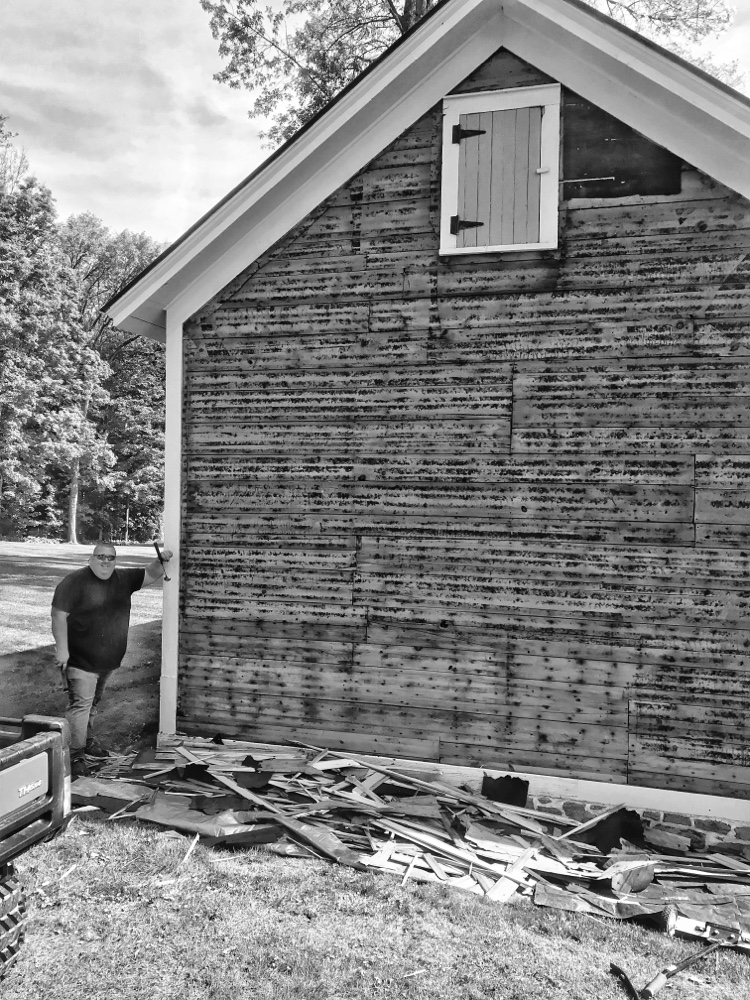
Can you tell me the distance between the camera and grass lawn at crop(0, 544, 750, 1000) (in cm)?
384

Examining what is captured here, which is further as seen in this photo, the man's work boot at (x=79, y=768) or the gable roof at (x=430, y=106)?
the man's work boot at (x=79, y=768)

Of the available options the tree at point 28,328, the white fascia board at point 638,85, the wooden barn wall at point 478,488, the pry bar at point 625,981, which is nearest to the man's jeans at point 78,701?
the wooden barn wall at point 478,488

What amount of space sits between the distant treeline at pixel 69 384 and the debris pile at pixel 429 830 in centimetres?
2325

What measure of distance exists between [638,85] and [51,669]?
9.80 m

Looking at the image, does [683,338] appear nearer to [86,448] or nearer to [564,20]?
[564,20]

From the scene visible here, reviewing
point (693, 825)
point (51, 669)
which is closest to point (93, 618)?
point (51, 669)

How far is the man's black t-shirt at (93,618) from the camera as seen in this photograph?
22.8ft

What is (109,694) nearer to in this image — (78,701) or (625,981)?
(78,701)

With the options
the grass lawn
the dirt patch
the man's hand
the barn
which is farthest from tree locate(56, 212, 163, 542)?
the grass lawn

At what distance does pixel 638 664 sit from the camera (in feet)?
20.7

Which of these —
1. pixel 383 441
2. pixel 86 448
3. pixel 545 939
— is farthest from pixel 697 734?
pixel 86 448

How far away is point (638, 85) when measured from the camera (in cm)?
625

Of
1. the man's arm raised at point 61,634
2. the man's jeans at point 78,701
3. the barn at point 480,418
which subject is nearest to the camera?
the barn at point 480,418

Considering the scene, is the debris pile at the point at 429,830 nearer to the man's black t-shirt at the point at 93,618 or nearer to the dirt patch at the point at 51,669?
the man's black t-shirt at the point at 93,618
